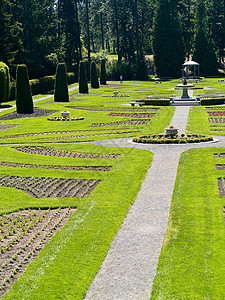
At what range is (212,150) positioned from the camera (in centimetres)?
1984

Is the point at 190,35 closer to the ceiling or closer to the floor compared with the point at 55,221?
closer to the ceiling

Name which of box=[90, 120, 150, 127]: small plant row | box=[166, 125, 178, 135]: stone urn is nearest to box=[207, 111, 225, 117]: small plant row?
box=[90, 120, 150, 127]: small plant row

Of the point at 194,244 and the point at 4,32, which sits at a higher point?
the point at 4,32

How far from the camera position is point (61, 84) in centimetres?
4534

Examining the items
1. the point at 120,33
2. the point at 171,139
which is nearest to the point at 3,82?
the point at 171,139

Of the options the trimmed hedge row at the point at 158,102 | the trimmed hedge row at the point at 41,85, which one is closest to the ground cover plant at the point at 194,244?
the trimmed hedge row at the point at 158,102

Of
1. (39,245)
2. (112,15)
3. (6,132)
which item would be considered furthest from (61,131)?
(112,15)

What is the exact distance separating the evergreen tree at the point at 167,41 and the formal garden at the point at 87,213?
58.1 meters

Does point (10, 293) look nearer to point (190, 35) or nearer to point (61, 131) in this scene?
point (61, 131)

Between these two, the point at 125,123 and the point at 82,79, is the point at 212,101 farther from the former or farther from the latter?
the point at 82,79

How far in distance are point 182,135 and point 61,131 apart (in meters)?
8.18

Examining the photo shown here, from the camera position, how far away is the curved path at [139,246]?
8266mm

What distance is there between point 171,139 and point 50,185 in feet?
27.0

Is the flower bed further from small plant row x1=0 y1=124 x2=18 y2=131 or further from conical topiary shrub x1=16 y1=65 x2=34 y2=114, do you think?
conical topiary shrub x1=16 y1=65 x2=34 y2=114
